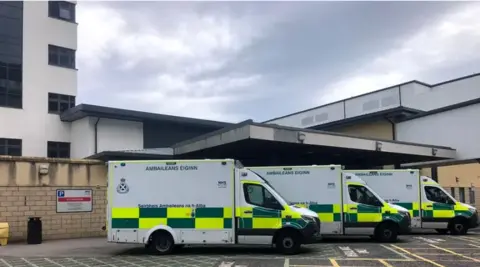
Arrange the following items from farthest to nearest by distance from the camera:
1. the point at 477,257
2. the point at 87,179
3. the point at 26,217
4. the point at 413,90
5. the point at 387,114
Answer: the point at 413,90 < the point at 387,114 < the point at 87,179 < the point at 26,217 < the point at 477,257

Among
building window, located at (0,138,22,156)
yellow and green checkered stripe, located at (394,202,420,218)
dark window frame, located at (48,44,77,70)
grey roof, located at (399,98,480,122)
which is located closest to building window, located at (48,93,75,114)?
dark window frame, located at (48,44,77,70)

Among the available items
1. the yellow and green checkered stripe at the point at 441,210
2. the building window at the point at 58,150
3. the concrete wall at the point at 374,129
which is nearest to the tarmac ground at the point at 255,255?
the yellow and green checkered stripe at the point at 441,210

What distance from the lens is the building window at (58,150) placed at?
97.7 feet

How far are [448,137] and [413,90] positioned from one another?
6.94 meters

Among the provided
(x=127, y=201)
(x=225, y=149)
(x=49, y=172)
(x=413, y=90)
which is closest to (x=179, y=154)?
(x=225, y=149)

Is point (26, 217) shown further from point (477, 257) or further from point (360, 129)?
point (360, 129)

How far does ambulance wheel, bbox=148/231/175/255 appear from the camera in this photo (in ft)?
46.1

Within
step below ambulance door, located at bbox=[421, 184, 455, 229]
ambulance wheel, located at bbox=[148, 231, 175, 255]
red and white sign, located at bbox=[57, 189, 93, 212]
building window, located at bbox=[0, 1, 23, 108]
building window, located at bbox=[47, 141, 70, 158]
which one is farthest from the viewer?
building window, located at bbox=[47, 141, 70, 158]

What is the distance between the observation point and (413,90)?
3222 centimetres

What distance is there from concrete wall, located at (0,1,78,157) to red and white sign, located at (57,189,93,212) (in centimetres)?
1079

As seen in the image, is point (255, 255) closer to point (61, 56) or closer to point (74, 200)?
point (74, 200)

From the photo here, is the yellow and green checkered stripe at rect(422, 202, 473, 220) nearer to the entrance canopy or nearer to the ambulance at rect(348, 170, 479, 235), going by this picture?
the ambulance at rect(348, 170, 479, 235)

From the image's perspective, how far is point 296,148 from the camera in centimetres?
2059

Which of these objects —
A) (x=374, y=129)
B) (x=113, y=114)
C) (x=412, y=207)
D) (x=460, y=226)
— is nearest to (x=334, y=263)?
(x=412, y=207)
